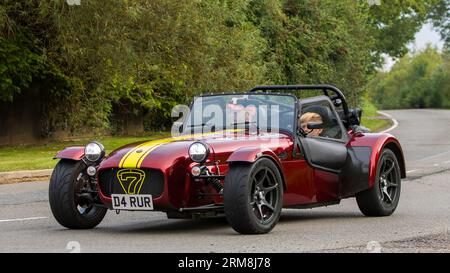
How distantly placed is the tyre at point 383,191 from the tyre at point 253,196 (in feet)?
6.52

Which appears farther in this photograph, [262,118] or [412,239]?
[262,118]

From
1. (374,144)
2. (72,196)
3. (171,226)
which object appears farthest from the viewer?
(374,144)

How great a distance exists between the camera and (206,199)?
9781 millimetres

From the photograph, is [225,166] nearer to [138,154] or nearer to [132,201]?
[138,154]

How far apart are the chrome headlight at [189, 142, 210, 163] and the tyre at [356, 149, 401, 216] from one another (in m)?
2.63

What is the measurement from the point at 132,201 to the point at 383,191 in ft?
11.5

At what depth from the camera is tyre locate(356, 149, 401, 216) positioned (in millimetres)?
11477

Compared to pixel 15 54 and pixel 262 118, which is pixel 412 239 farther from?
pixel 15 54

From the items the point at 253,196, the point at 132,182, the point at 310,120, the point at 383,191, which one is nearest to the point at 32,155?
the point at 310,120

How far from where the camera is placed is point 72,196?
33.6ft

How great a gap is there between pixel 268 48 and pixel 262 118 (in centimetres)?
2850

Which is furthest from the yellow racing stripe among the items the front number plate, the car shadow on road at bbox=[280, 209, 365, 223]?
the car shadow on road at bbox=[280, 209, 365, 223]

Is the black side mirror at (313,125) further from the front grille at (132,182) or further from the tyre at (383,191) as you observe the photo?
the front grille at (132,182)
